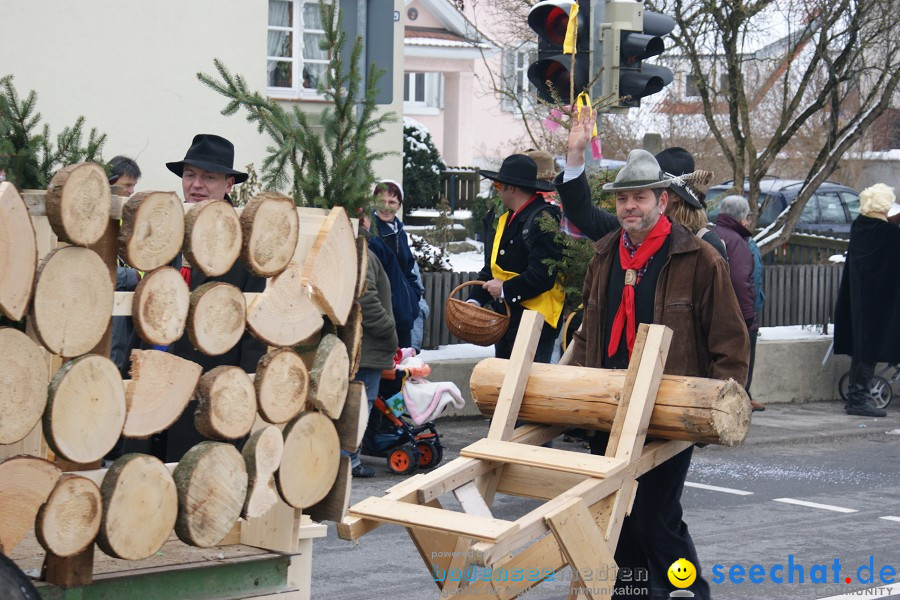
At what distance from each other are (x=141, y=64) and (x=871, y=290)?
864 centimetres

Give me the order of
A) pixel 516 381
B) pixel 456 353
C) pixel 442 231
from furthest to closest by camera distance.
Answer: pixel 442 231, pixel 456 353, pixel 516 381

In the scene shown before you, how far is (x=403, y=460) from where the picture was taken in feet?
27.8

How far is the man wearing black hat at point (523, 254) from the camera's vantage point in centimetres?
865

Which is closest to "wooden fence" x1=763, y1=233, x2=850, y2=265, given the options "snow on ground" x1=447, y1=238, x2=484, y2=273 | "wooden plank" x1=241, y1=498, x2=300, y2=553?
"snow on ground" x1=447, y1=238, x2=484, y2=273

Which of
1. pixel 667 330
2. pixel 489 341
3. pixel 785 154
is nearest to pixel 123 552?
pixel 667 330

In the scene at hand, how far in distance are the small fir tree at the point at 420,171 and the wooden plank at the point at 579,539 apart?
17095mm

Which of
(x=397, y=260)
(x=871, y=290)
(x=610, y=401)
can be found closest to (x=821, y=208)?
(x=871, y=290)

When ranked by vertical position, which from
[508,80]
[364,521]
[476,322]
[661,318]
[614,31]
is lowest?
[364,521]

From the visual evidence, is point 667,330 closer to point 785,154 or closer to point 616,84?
point 616,84

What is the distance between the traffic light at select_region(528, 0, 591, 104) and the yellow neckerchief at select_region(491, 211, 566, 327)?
1.18m

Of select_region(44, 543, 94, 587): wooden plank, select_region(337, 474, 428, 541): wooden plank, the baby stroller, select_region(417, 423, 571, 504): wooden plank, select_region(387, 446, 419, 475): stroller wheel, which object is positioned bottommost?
select_region(387, 446, 419, 475): stroller wheel

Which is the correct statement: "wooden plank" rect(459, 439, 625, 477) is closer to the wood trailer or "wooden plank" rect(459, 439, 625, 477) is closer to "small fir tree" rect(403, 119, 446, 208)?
the wood trailer

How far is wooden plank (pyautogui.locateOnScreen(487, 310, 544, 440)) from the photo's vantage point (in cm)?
479

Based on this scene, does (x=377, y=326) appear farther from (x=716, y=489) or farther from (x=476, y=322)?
(x=716, y=489)
